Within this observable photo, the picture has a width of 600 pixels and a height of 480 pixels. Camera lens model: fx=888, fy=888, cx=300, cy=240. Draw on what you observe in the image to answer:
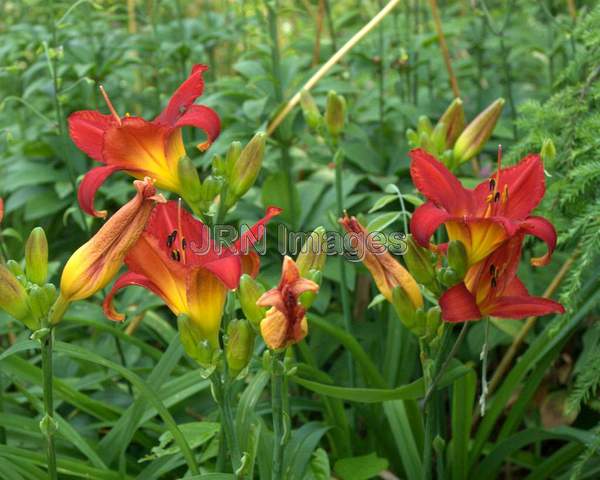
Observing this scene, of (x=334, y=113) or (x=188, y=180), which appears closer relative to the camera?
(x=188, y=180)

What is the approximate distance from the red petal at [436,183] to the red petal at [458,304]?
0.12 meters

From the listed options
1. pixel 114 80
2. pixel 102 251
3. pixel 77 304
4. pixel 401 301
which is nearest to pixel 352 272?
pixel 77 304

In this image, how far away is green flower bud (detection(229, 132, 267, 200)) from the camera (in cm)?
Answer: 129

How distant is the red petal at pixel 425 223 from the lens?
3.84ft

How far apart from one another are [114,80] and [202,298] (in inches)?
83.0

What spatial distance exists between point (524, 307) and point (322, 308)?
81 cm

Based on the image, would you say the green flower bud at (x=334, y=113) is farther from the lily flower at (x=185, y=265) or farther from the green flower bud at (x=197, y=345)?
the green flower bud at (x=197, y=345)

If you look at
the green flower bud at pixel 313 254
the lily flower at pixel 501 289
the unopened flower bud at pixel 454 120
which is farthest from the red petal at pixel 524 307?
the unopened flower bud at pixel 454 120

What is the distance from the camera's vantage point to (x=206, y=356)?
1163 millimetres

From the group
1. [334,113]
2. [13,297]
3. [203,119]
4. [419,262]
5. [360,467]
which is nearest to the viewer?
[13,297]

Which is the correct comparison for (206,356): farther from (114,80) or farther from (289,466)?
(114,80)

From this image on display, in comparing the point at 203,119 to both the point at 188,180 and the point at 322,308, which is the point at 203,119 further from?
the point at 322,308

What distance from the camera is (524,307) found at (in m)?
1.20

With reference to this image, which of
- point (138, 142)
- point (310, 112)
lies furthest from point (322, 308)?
point (138, 142)
